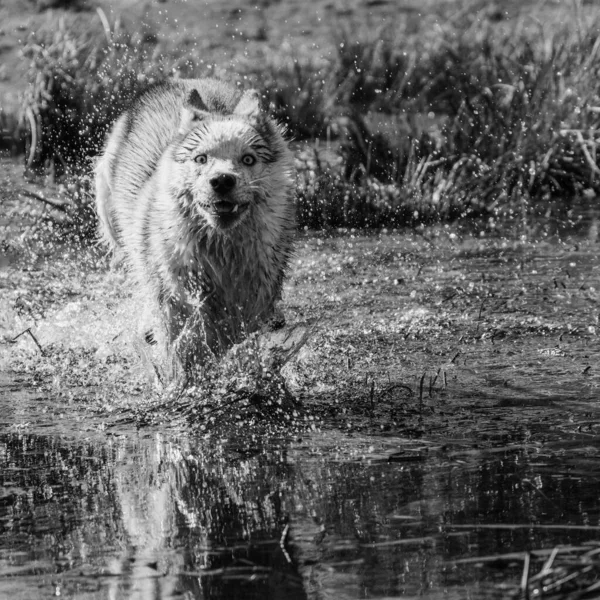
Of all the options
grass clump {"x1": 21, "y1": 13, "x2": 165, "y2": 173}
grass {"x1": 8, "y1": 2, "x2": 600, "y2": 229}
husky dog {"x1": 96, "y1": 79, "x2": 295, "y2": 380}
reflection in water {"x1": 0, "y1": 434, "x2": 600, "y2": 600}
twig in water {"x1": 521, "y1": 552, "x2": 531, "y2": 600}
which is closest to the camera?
twig in water {"x1": 521, "y1": 552, "x2": 531, "y2": 600}

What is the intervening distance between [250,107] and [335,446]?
2.21 metres

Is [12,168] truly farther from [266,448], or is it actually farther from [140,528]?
[140,528]

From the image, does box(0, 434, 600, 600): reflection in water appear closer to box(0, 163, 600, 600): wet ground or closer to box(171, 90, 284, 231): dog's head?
box(0, 163, 600, 600): wet ground

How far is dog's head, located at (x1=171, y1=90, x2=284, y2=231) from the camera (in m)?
5.48

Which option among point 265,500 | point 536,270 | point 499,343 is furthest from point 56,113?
point 265,500

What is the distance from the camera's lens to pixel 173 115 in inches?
267

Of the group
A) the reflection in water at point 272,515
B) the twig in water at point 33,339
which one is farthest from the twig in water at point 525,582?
the twig in water at point 33,339

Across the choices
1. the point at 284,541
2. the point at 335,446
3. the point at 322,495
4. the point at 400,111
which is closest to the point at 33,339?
the point at 335,446

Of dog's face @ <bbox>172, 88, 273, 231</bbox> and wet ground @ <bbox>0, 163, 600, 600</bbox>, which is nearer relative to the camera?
wet ground @ <bbox>0, 163, 600, 600</bbox>

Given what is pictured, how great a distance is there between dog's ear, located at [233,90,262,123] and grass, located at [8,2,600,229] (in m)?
2.49

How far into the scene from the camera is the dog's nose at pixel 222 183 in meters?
5.43

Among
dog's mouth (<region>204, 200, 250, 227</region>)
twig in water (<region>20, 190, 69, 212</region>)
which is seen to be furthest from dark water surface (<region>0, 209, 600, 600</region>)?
twig in water (<region>20, 190, 69, 212</region>)

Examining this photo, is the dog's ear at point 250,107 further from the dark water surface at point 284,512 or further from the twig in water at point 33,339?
the dark water surface at point 284,512

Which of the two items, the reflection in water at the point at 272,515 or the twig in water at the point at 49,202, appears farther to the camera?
the twig in water at the point at 49,202
